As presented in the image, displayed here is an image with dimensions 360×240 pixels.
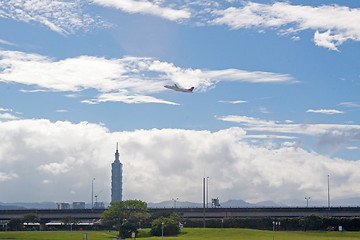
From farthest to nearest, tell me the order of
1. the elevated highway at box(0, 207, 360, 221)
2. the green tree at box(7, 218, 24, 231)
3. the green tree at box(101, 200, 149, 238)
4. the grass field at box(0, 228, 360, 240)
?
1. the elevated highway at box(0, 207, 360, 221)
2. the green tree at box(7, 218, 24, 231)
3. the green tree at box(101, 200, 149, 238)
4. the grass field at box(0, 228, 360, 240)

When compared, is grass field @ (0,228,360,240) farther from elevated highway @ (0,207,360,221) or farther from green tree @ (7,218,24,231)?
elevated highway @ (0,207,360,221)

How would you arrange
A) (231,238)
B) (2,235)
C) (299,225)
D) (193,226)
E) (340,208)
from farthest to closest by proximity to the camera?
(340,208) < (193,226) < (299,225) < (2,235) < (231,238)

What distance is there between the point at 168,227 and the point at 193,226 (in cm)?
2444

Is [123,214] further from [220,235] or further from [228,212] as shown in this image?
[228,212]

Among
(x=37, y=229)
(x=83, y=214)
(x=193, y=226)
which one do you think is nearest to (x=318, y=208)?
(x=193, y=226)

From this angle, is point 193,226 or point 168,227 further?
point 193,226

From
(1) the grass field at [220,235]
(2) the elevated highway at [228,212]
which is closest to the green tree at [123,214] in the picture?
(1) the grass field at [220,235]

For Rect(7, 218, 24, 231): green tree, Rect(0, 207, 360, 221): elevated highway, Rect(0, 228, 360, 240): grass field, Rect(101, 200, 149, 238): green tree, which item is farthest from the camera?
Rect(0, 207, 360, 221): elevated highway

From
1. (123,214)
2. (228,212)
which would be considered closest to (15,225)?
(123,214)

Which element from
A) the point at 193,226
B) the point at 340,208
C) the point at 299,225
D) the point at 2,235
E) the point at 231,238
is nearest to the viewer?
the point at 231,238

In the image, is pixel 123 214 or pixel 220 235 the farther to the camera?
pixel 123 214

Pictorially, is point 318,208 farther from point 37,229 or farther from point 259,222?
point 37,229

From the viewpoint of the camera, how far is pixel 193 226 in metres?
155

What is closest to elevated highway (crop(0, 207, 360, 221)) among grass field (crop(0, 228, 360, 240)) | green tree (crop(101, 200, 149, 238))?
green tree (crop(101, 200, 149, 238))
